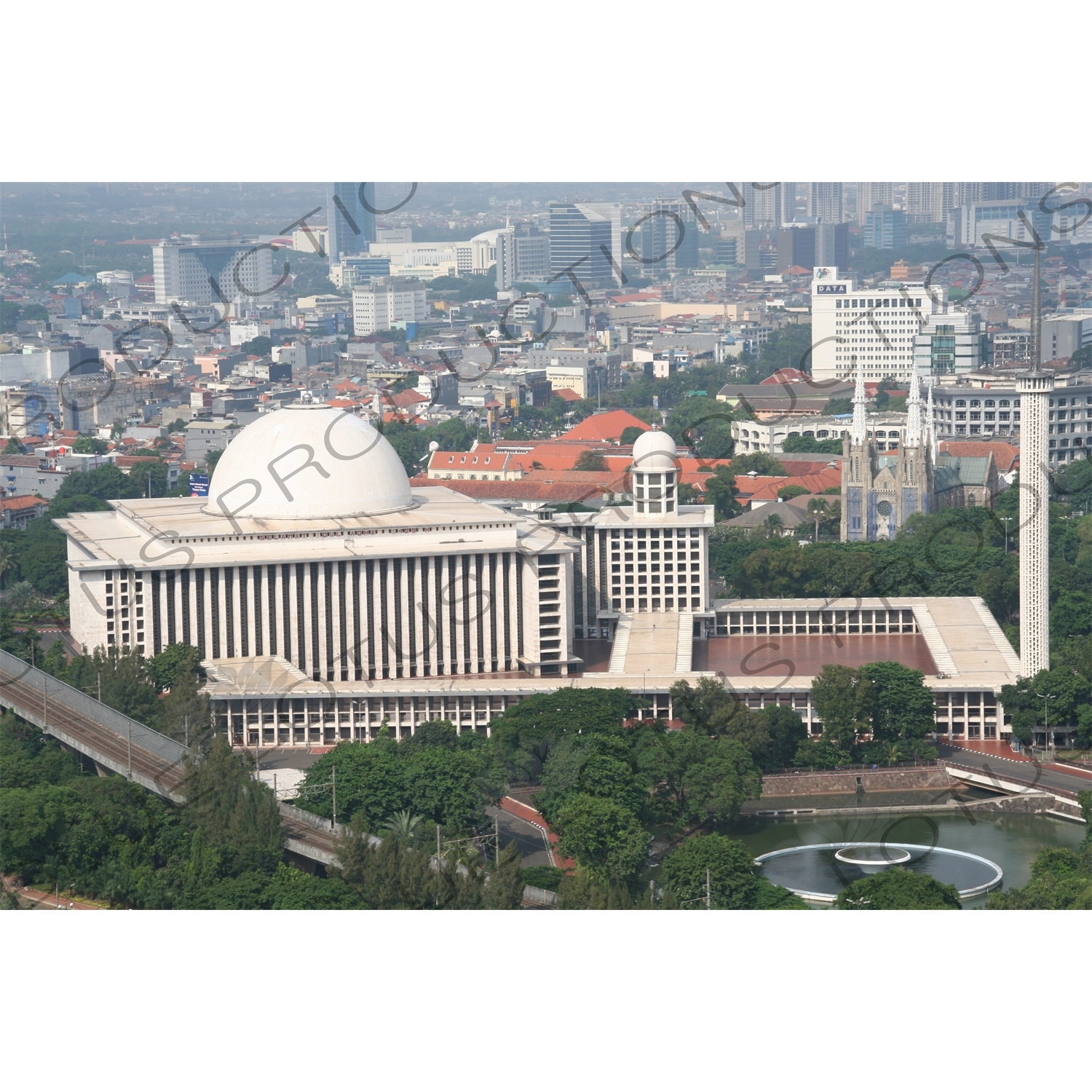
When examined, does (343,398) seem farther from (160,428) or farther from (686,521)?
(686,521)

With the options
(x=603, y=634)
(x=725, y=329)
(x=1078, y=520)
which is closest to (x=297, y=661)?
(x=603, y=634)

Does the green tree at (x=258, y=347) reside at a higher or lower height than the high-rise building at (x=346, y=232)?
lower

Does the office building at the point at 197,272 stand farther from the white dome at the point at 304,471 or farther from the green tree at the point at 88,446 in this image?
the white dome at the point at 304,471

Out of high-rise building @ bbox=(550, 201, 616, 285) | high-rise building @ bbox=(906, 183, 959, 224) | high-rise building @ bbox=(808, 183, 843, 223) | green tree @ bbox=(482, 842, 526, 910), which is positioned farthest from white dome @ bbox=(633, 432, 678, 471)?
high-rise building @ bbox=(808, 183, 843, 223)

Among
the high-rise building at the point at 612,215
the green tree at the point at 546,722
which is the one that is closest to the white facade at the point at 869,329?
the high-rise building at the point at 612,215

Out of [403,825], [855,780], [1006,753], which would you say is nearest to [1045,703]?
[1006,753]

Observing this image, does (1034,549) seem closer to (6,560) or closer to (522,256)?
(6,560)
